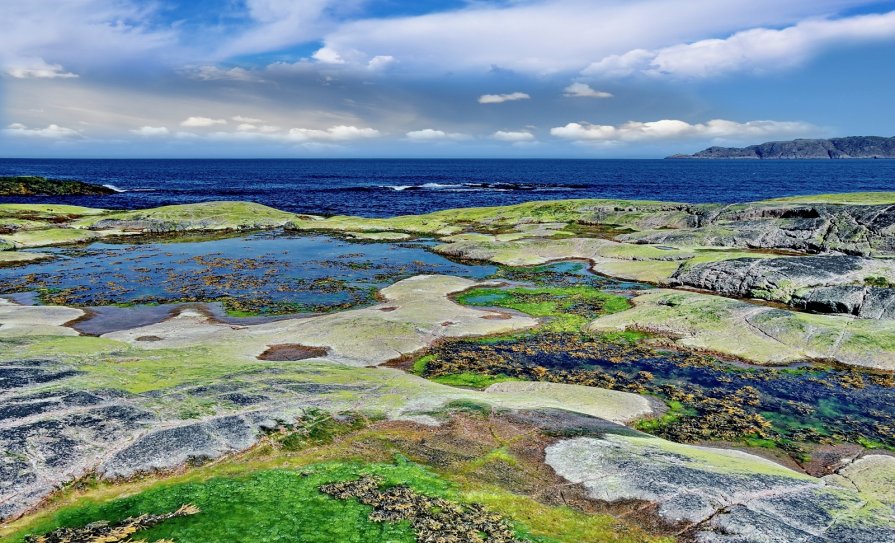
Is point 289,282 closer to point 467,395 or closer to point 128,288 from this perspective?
point 128,288

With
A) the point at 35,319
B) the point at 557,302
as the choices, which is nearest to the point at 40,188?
the point at 35,319

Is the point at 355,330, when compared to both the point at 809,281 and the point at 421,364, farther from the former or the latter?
the point at 809,281

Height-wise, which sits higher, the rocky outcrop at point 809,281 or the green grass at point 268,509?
the rocky outcrop at point 809,281

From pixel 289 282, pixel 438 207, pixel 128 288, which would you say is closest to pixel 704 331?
pixel 289 282

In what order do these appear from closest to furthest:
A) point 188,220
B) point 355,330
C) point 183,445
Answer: point 183,445 → point 355,330 → point 188,220

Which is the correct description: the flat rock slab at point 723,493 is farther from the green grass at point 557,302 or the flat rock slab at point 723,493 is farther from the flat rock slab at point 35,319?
the flat rock slab at point 35,319

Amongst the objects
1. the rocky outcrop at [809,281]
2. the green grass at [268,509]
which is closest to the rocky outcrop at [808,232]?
the rocky outcrop at [809,281]
